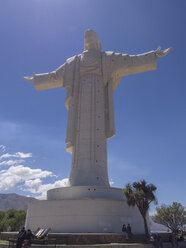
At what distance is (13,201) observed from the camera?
170 metres

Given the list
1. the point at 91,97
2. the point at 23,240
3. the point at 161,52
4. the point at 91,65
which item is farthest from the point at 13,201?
the point at 23,240

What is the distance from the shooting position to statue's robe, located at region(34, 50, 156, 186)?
1759 cm

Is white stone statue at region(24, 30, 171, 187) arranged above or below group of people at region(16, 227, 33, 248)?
above

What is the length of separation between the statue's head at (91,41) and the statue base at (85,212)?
13988 mm

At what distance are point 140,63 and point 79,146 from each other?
9309 mm

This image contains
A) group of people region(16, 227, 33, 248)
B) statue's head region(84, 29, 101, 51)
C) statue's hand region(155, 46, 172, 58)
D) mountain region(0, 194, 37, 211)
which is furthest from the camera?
mountain region(0, 194, 37, 211)

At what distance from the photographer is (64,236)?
1156 cm

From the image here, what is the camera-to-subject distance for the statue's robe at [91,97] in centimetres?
1759

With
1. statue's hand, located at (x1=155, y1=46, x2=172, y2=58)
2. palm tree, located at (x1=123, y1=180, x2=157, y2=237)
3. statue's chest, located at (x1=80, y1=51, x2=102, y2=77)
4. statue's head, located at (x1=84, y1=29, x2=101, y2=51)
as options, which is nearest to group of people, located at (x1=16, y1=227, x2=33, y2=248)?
palm tree, located at (x1=123, y1=180, x2=157, y2=237)

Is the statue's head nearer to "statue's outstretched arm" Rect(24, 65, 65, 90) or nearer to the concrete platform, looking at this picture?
"statue's outstretched arm" Rect(24, 65, 65, 90)

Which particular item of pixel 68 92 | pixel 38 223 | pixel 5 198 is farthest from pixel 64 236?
pixel 5 198

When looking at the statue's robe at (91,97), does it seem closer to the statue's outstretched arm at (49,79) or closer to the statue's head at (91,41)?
the statue's outstretched arm at (49,79)

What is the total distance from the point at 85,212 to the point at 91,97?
971cm

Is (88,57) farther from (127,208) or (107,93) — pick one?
(127,208)
